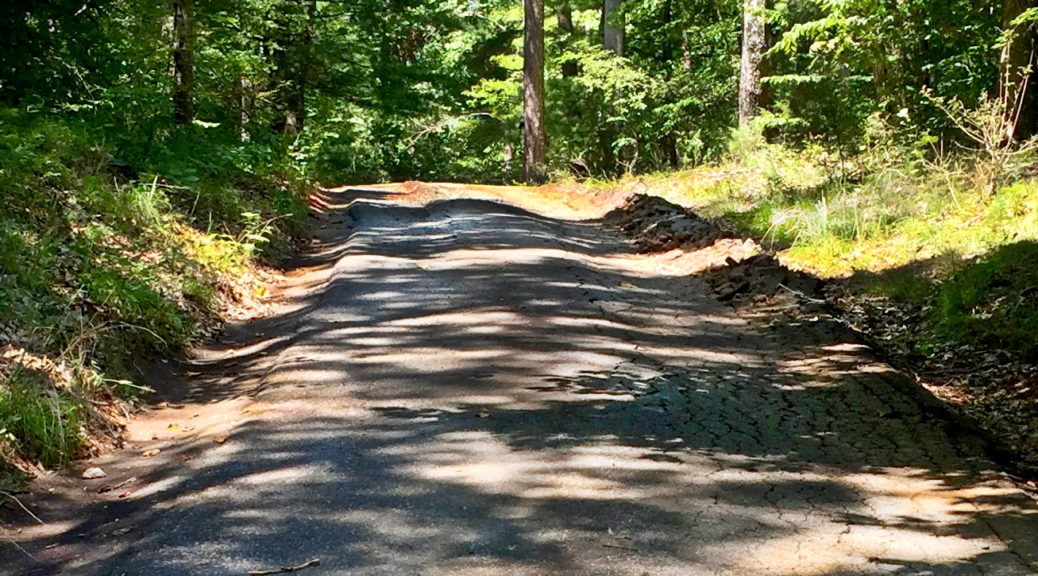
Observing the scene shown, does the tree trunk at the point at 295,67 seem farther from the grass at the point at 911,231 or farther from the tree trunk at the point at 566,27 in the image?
the tree trunk at the point at 566,27

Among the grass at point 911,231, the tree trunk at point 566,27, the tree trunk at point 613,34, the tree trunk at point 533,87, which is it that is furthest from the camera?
the tree trunk at point 566,27

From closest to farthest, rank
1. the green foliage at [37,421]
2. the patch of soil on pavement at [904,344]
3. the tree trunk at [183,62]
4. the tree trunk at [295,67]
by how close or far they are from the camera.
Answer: the green foliage at [37,421]
the patch of soil on pavement at [904,344]
the tree trunk at [183,62]
the tree trunk at [295,67]

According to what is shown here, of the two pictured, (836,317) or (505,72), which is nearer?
(836,317)

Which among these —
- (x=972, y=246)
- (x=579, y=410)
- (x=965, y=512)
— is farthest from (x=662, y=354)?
(x=972, y=246)

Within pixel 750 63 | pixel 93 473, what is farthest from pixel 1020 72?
pixel 93 473

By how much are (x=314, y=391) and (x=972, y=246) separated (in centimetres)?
648

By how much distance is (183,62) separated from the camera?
12977mm

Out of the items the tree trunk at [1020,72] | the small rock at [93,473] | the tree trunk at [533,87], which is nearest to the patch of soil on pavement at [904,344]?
A: the tree trunk at [1020,72]

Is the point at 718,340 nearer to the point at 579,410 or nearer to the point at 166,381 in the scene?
the point at 579,410

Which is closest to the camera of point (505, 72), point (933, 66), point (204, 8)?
point (204, 8)

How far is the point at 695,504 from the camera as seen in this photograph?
4.26 m

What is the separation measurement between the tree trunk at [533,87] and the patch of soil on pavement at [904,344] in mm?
14972

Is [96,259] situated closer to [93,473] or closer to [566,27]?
[93,473]

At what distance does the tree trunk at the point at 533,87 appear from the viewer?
27078mm
